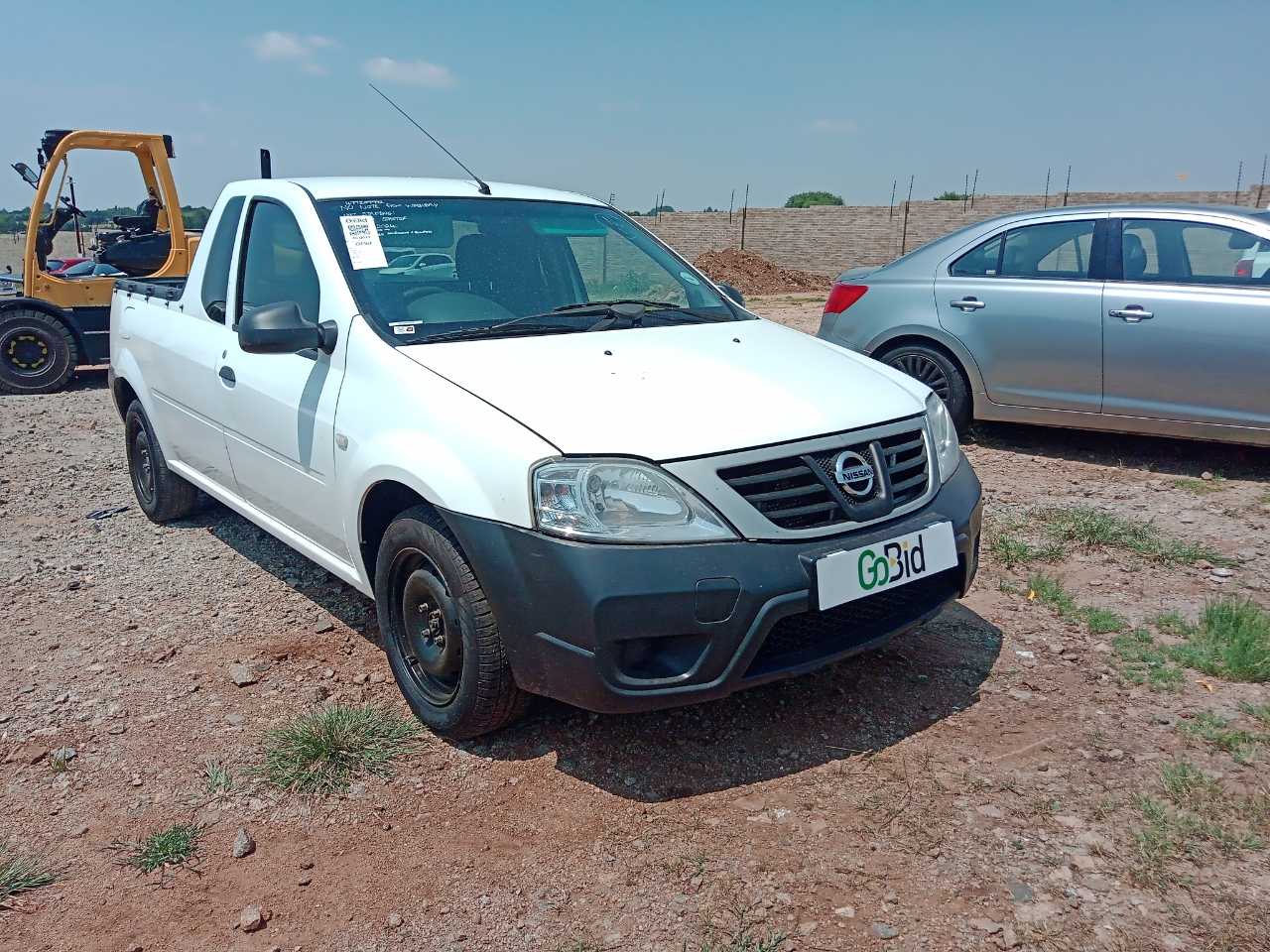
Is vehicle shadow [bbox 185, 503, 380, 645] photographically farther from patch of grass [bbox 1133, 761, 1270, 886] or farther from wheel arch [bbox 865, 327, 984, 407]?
wheel arch [bbox 865, 327, 984, 407]

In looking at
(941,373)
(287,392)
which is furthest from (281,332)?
(941,373)

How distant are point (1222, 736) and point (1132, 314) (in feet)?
11.5

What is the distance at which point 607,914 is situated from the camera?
2.39 meters

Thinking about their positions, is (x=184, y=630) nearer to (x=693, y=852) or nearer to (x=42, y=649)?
(x=42, y=649)

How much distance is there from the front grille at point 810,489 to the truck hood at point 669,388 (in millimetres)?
70

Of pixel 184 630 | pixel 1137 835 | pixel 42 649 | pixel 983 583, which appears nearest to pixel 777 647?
pixel 1137 835

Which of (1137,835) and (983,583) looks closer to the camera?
(1137,835)

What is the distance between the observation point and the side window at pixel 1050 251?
6180 millimetres

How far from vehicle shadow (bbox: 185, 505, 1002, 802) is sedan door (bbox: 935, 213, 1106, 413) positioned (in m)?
2.96

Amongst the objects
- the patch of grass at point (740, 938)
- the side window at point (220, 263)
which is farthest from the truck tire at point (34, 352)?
the patch of grass at point (740, 938)

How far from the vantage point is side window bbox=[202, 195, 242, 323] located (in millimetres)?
4254

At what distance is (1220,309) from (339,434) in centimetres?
494

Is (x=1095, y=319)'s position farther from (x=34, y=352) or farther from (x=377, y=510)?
(x=34, y=352)

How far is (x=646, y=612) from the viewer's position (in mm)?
2537
